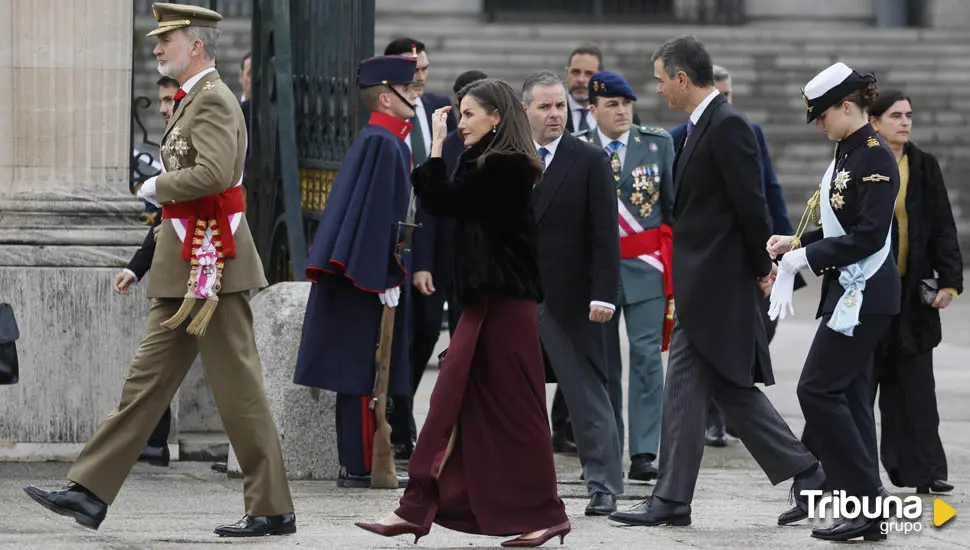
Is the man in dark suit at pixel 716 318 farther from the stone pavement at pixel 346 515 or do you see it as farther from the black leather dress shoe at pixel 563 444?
the black leather dress shoe at pixel 563 444

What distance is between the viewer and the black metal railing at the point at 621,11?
29297mm

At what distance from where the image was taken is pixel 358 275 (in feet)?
26.8

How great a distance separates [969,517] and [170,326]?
313cm

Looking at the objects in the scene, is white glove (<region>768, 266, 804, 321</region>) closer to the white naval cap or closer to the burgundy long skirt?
the white naval cap

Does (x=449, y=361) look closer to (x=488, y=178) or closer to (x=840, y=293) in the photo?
(x=488, y=178)

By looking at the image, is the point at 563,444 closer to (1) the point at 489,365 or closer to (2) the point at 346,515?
(2) the point at 346,515

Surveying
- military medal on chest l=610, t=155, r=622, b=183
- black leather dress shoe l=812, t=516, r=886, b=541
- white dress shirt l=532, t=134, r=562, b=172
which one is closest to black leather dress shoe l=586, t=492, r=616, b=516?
black leather dress shoe l=812, t=516, r=886, b=541

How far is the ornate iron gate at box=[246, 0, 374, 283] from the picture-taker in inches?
362

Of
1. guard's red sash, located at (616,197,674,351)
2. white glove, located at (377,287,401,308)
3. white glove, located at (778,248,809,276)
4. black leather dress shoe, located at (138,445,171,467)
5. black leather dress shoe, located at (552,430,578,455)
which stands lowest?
black leather dress shoe, located at (552,430,578,455)

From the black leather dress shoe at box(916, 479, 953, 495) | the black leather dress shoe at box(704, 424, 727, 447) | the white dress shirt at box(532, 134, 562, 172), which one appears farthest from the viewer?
the black leather dress shoe at box(704, 424, 727, 447)

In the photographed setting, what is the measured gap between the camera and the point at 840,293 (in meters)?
7.05

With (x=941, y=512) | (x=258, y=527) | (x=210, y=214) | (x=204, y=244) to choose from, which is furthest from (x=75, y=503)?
(x=941, y=512)

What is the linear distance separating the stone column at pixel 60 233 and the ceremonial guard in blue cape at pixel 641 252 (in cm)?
213

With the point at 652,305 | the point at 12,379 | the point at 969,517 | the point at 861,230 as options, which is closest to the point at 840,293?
the point at 861,230
